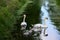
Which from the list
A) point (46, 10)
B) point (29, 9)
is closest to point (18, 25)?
point (29, 9)

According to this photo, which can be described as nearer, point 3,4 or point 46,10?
point 3,4

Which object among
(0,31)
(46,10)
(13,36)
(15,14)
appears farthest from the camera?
(46,10)

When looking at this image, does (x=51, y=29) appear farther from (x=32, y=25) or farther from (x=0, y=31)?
(x=0, y=31)

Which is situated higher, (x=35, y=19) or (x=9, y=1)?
(x=9, y=1)

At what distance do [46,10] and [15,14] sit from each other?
1.84 m

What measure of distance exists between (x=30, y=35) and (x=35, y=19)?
1078 millimetres

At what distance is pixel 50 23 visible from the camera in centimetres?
648

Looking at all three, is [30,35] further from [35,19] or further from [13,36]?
[35,19]

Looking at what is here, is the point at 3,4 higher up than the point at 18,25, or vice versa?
the point at 3,4

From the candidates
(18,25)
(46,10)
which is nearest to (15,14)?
(18,25)

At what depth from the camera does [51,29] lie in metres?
6.08

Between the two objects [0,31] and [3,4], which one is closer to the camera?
[0,31]

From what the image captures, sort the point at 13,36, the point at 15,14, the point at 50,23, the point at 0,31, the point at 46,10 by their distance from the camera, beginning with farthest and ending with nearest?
the point at 46,10
the point at 50,23
the point at 15,14
the point at 13,36
the point at 0,31

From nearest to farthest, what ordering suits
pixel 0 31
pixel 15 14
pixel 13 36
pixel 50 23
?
pixel 0 31
pixel 13 36
pixel 15 14
pixel 50 23
